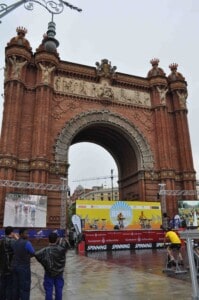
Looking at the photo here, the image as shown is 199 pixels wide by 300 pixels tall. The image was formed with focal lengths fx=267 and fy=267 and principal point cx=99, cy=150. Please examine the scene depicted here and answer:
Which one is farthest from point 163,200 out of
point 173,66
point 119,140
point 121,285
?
point 121,285

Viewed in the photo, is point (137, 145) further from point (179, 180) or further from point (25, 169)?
point (25, 169)

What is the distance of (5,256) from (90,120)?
78.6 feet

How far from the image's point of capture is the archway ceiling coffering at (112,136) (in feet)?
91.1

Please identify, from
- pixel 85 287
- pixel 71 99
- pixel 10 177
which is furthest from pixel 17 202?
pixel 85 287

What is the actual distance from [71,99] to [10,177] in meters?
10.9

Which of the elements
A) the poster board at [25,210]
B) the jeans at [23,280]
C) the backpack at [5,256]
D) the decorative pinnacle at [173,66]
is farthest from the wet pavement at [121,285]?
the decorative pinnacle at [173,66]

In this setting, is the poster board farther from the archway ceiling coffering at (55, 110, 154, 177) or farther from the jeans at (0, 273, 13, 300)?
the jeans at (0, 273, 13, 300)

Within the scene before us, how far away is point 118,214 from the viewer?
27.0m

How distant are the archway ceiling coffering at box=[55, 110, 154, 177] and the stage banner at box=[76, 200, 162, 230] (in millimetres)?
4572

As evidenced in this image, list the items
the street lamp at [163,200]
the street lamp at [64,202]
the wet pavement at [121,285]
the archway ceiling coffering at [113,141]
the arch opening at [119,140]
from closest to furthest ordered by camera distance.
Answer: the wet pavement at [121,285] → the street lamp at [64,202] → the street lamp at [163,200] → the arch opening at [119,140] → the archway ceiling coffering at [113,141]

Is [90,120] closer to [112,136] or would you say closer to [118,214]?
[112,136]

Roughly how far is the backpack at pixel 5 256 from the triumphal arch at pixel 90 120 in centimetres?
1786

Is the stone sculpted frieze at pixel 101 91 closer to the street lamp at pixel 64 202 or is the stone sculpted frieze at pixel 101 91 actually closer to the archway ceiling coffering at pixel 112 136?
the archway ceiling coffering at pixel 112 136

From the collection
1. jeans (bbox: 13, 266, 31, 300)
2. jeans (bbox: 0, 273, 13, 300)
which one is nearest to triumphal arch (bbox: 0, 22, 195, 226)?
jeans (bbox: 0, 273, 13, 300)
